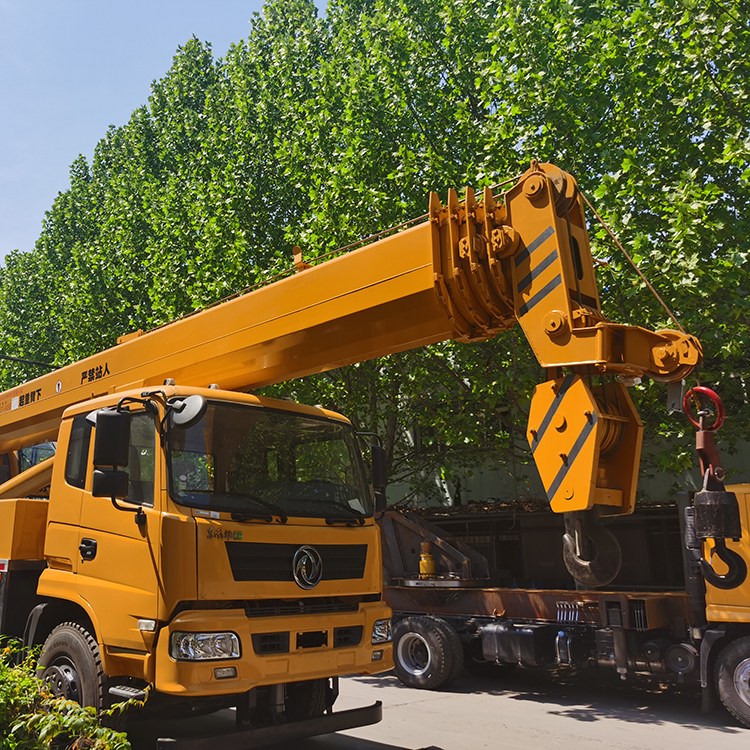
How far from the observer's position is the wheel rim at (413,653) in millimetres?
10023

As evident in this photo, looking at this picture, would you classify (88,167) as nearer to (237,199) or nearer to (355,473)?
(237,199)

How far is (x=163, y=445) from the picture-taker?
5.40 metres

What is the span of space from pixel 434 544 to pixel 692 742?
4.42 m

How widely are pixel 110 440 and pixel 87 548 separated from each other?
3.23 ft

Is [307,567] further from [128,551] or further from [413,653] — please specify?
[413,653]

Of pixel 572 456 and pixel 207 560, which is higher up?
pixel 572 456

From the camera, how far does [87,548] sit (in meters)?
5.71

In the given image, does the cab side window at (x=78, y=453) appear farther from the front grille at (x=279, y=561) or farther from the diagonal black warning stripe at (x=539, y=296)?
the diagonal black warning stripe at (x=539, y=296)

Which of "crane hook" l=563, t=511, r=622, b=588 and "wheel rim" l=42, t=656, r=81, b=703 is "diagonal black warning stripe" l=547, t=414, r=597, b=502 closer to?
"crane hook" l=563, t=511, r=622, b=588

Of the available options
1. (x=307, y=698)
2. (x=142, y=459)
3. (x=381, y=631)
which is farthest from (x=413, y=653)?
(x=142, y=459)

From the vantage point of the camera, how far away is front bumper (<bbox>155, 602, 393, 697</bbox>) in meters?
4.86

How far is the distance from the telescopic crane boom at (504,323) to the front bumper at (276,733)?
2132 mm

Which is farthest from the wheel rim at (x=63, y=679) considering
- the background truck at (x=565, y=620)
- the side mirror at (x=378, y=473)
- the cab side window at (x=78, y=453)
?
the background truck at (x=565, y=620)

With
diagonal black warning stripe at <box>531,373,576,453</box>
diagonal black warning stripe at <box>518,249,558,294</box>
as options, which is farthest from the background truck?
diagonal black warning stripe at <box>518,249,558,294</box>
